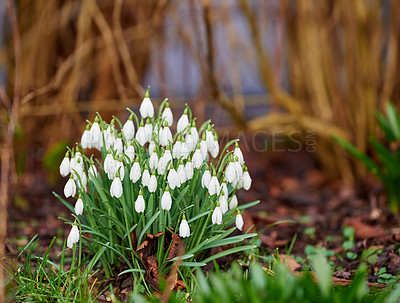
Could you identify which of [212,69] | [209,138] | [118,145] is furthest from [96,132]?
[212,69]

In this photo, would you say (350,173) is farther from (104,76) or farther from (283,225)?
(104,76)

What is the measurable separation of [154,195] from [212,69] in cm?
192

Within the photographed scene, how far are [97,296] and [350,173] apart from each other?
299 centimetres

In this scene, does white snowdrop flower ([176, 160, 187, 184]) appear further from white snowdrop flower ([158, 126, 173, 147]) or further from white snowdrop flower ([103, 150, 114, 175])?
white snowdrop flower ([103, 150, 114, 175])

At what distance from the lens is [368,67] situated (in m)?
4.05

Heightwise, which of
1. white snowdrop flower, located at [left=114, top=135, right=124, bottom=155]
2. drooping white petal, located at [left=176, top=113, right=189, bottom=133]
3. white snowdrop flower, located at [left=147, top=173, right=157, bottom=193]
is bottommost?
white snowdrop flower, located at [left=147, top=173, right=157, bottom=193]

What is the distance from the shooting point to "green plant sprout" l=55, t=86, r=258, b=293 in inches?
72.2

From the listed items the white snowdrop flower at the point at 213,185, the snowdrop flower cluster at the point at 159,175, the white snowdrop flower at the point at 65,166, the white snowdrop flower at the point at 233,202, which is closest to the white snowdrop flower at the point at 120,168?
the snowdrop flower cluster at the point at 159,175

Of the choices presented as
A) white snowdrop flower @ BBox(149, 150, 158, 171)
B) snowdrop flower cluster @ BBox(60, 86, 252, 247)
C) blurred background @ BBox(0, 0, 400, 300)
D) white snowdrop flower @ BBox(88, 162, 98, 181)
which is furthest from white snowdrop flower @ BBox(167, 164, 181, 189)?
blurred background @ BBox(0, 0, 400, 300)

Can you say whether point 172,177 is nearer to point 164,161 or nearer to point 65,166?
point 164,161

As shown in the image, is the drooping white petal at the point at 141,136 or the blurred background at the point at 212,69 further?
the blurred background at the point at 212,69

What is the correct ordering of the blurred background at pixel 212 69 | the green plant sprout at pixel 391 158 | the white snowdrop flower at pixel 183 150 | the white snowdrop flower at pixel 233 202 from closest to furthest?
1. the white snowdrop flower at pixel 183 150
2. the white snowdrop flower at pixel 233 202
3. the green plant sprout at pixel 391 158
4. the blurred background at pixel 212 69

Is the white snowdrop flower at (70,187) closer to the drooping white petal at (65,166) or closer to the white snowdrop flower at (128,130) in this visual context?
the drooping white petal at (65,166)

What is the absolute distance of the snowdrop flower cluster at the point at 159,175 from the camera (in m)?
1.80
